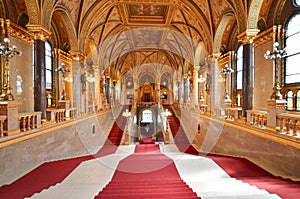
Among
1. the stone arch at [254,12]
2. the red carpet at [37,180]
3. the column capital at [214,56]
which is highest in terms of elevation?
the stone arch at [254,12]

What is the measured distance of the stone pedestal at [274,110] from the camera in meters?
6.19

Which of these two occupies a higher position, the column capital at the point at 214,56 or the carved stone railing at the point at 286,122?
the column capital at the point at 214,56

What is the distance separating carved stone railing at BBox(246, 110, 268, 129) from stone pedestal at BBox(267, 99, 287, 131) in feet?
1.47

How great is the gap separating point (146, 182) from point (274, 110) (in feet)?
15.3

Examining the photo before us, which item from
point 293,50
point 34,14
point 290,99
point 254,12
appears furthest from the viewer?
point 290,99

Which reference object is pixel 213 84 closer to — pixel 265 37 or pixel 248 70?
pixel 265 37

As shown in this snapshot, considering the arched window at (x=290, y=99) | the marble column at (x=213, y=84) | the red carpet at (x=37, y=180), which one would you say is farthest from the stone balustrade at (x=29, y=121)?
the arched window at (x=290, y=99)

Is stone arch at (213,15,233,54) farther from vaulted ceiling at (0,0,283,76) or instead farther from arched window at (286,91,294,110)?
arched window at (286,91,294,110)

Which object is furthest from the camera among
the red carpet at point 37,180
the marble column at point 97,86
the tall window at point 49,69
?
the marble column at point 97,86

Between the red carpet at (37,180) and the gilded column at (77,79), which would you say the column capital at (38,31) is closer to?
the gilded column at (77,79)

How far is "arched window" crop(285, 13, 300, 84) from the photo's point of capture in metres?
9.07

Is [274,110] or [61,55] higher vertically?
[61,55]

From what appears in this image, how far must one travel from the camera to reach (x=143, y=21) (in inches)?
647

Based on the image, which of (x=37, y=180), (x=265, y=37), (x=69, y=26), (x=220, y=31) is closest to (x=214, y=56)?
(x=220, y=31)
